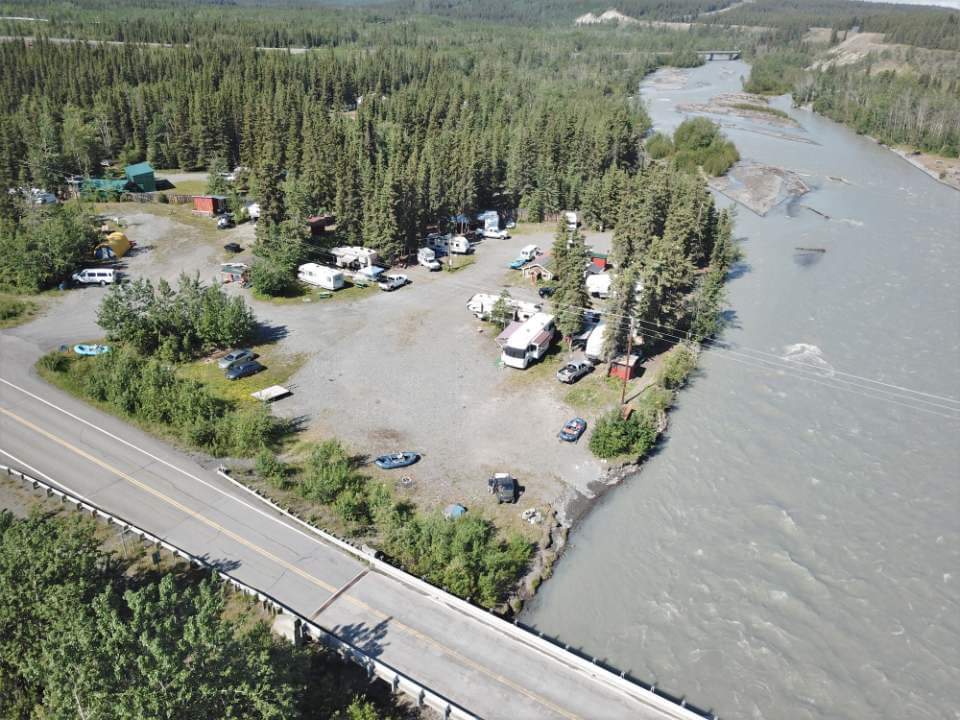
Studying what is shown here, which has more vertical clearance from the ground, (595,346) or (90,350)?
(595,346)

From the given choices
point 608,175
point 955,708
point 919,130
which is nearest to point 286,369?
point 955,708

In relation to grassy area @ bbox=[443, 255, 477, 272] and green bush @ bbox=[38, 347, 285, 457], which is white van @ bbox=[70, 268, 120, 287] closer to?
→ green bush @ bbox=[38, 347, 285, 457]

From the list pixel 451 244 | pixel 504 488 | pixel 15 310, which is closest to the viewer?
pixel 504 488

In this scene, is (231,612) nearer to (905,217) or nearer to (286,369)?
(286,369)

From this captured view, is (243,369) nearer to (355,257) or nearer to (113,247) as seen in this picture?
(355,257)

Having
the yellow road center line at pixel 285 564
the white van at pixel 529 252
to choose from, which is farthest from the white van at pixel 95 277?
the white van at pixel 529 252

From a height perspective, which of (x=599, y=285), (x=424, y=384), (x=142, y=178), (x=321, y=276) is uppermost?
(x=142, y=178)

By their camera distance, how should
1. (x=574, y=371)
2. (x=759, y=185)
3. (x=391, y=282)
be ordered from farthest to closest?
(x=759, y=185) → (x=391, y=282) → (x=574, y=371)

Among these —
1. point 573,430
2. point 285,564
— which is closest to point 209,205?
point 573,430

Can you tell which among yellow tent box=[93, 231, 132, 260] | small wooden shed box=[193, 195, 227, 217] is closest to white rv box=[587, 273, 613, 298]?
yellow tent box=[93, 231, 132, 260]
